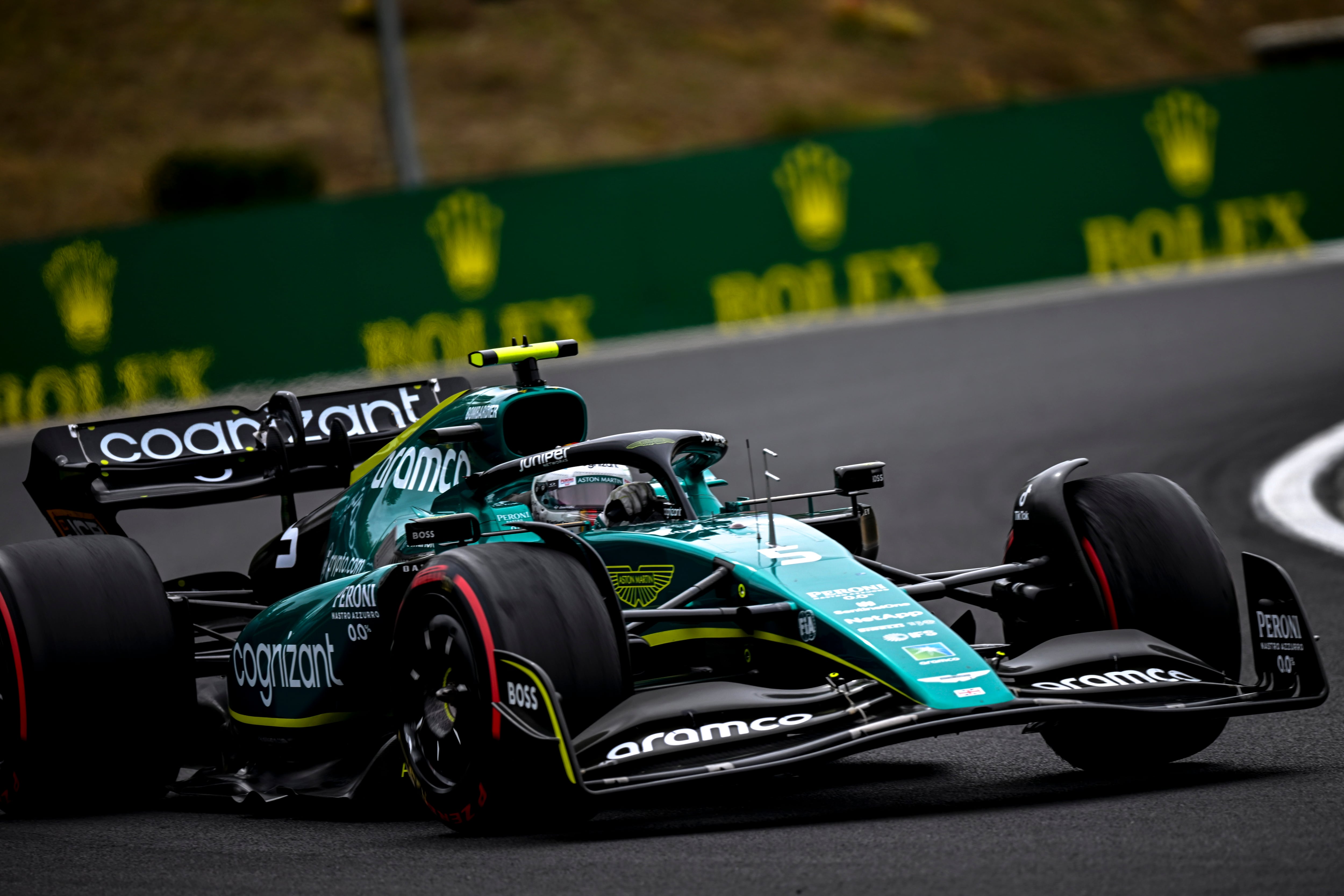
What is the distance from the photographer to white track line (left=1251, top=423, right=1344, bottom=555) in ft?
31.5

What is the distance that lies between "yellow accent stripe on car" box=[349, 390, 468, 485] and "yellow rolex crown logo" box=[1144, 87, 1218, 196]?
Answer: 1760 cm

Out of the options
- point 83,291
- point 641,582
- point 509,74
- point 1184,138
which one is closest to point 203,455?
point 641,582

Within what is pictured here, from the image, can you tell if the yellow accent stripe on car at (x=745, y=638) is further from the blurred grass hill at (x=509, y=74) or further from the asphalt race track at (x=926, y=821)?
the blurred grass hill at (x=509, y=74)

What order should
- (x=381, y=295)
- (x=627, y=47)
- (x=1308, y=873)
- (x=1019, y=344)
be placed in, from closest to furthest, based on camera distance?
(x=1308, y=873), (x=1019, y=344), (x=381, y=295), (x=627, y=47)

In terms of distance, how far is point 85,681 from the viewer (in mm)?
6293

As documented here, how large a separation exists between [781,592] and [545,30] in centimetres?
5166

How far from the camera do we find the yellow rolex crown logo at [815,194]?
22391mm

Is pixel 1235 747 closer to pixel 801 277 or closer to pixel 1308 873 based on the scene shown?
pixel 1308 873

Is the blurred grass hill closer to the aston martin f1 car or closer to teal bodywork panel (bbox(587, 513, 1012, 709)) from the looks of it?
the aston martin f1 car

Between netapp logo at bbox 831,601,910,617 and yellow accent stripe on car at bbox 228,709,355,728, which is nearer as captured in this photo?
netapp logo at bbox 831,601,910,617

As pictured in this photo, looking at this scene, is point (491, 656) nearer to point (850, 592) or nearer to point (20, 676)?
point (850, 592)

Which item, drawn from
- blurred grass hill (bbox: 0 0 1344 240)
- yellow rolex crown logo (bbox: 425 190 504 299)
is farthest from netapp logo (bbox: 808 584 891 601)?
blurred grass hill (bbox: 0 0 1344 240)

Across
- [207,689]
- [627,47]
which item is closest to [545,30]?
[627,47]

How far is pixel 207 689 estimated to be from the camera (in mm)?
7230
